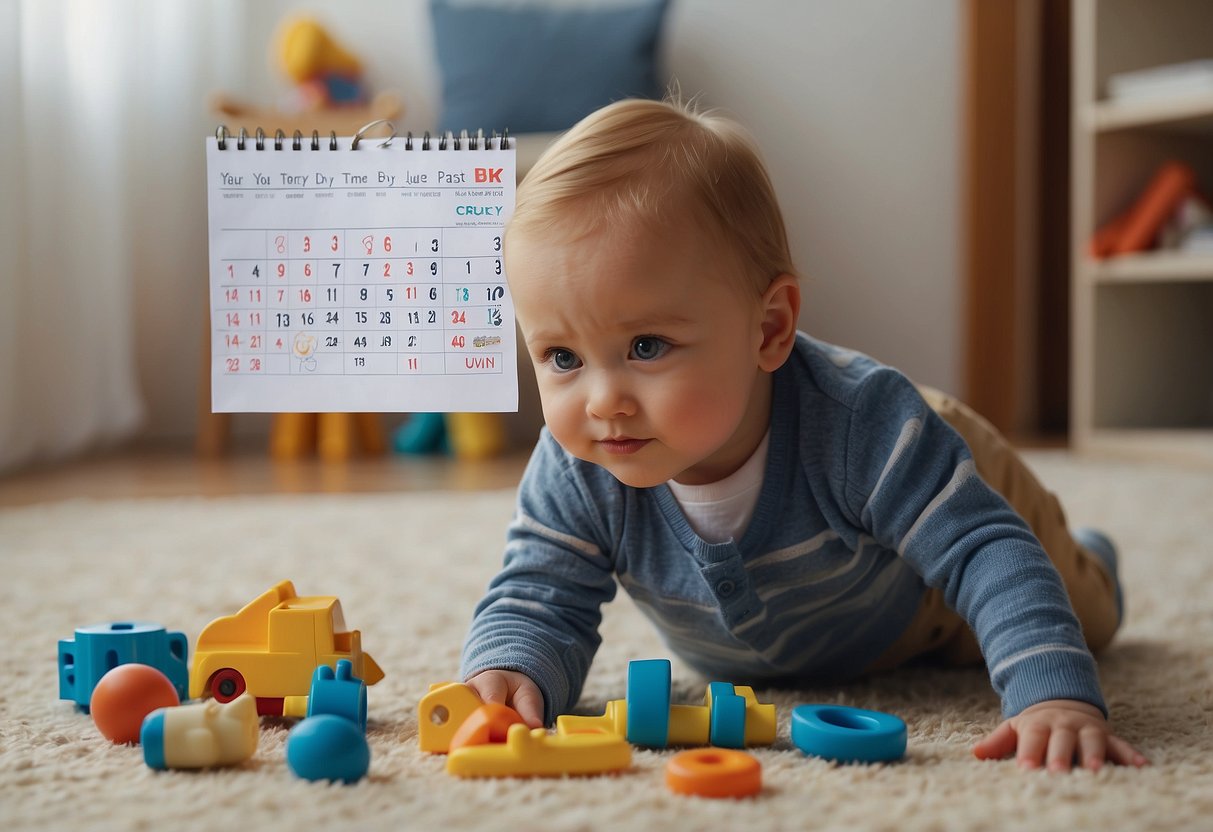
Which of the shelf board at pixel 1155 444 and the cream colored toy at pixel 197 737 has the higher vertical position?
the shelf board at pixel 1155 444

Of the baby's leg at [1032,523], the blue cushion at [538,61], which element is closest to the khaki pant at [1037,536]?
the baby's leg at [1032,523]

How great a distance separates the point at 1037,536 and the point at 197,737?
0.58 meters

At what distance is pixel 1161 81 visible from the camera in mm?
2158

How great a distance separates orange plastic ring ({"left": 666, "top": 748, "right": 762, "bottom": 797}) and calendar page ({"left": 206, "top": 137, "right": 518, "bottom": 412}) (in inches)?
10.3

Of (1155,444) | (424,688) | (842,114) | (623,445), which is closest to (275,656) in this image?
(424,688)

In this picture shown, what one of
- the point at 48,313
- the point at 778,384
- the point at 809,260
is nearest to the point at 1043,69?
the point at 809,260

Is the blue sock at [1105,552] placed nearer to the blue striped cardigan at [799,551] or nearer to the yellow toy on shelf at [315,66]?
the blue striped cardigan at [799,551]

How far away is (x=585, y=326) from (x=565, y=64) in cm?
183

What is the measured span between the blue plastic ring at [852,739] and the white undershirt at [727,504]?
136 millimetres

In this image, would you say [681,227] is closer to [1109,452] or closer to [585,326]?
[585,326]

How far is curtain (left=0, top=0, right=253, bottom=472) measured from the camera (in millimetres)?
2061

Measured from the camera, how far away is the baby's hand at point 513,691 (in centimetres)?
73

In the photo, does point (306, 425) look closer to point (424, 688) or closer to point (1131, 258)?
point (1131, 258)

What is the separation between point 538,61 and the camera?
2410 millimetres
